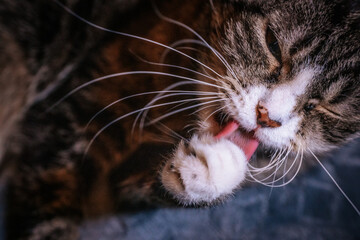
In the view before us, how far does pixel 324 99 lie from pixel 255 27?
0.62ft

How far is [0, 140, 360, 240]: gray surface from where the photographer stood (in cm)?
58

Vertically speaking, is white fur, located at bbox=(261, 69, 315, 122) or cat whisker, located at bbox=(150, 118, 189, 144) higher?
cat whisker, located at bbox=(150, 118, 189, 144)

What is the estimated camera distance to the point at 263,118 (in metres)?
0.50

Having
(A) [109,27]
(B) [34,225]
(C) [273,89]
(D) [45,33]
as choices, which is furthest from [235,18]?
(B) [34,225]

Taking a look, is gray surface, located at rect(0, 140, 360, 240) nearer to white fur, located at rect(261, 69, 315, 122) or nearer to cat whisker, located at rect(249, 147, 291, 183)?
cat whisker, located at rect(249, 147, 291, 183)

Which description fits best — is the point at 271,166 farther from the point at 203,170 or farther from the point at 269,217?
the point at 203,170

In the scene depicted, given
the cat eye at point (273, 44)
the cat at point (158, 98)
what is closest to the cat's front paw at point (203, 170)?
the cat at point (158, 98)

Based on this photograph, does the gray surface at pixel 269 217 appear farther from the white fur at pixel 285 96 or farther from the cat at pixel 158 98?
the white fur at pixel 285 96

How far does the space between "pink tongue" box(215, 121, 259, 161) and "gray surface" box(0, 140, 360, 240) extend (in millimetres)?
111

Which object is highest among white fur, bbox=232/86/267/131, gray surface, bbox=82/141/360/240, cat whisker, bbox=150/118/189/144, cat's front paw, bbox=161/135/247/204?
cat whisker, bbox=150/118/189/144

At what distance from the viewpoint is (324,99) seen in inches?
21.0

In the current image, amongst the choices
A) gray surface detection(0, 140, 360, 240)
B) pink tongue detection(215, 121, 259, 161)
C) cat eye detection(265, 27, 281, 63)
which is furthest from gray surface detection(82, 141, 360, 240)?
cat eye detection(265, 27, 281, 63)

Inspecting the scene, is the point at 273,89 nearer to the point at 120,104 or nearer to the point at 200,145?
the point at 200,145

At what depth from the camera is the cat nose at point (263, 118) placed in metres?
0.49
